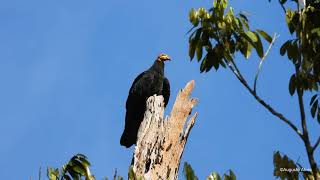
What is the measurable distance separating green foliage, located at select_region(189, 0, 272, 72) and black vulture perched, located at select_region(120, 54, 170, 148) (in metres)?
4.74

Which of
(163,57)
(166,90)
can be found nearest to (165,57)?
(163,57)

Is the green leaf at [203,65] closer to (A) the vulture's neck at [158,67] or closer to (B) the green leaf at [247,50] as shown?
(B) the green leaf at [247,50]

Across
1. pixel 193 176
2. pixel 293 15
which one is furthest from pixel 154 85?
pixel 193 176

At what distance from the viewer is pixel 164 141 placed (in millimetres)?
6477

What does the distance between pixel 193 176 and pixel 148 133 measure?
335 cm

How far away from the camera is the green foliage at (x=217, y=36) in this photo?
3.87 m

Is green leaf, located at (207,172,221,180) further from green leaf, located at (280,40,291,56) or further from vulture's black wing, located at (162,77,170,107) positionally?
vulture's black wing, located at (162,77,170,107)

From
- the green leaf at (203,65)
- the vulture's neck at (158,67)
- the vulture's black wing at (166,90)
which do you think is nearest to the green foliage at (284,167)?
the green leaf at (203,65)

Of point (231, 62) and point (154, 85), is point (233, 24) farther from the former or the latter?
point (154, 85)

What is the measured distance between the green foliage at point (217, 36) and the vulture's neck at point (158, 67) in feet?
18.6

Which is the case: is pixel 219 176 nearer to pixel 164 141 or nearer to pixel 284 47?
pixel 284 47

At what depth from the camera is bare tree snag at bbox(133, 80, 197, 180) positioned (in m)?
6.22

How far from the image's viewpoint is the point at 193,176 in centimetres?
342

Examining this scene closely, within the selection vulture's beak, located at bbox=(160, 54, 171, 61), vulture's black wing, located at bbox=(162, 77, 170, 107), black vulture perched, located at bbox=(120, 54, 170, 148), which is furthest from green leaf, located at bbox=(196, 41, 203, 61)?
vulture's beak, located at bbox=(160, 54, 171, 61)
